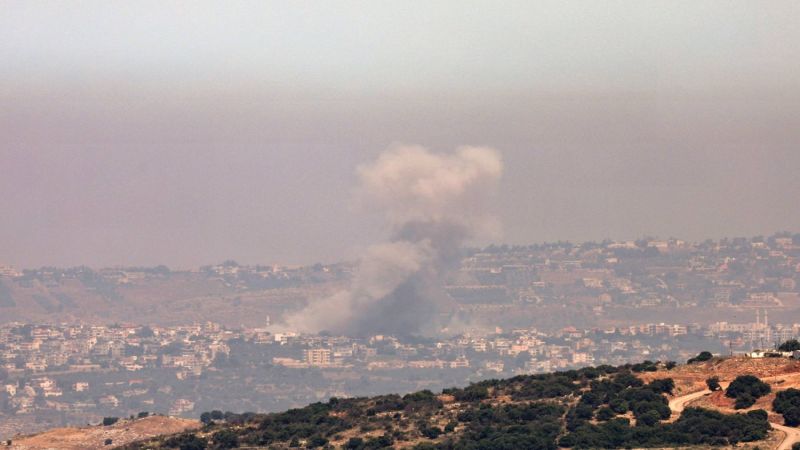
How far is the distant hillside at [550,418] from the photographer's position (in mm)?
107000

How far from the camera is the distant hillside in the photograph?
10700cm

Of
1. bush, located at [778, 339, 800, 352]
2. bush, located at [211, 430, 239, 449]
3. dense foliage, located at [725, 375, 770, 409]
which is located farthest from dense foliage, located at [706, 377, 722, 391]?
bush, located at [211, 430, 239, 449]

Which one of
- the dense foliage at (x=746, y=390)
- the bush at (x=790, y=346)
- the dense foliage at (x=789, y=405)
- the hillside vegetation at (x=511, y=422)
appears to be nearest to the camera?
the dense foliage at (x=789, y=405)

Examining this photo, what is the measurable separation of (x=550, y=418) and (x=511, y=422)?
12.4 ft

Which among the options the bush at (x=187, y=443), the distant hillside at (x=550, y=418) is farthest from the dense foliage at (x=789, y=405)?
the bush at (x=187, y=443)

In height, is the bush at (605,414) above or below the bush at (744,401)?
below

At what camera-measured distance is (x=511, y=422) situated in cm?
12081

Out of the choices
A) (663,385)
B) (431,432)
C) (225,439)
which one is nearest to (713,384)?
(663,385)

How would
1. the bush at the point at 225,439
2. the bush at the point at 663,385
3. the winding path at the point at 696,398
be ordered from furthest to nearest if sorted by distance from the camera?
the bush at the point at 225,439, the bush at the point at 663,385, the winding path at the point at 696,398

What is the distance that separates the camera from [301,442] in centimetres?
12494

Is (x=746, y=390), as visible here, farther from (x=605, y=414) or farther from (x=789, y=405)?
(x=605, y=414)

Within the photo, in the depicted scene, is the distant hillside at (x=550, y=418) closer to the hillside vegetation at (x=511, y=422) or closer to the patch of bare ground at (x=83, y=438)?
the hillside vegetation at (x=511, y=422)

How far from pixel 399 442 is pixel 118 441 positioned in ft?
259

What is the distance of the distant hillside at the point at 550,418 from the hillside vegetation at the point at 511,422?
0.32 ft
